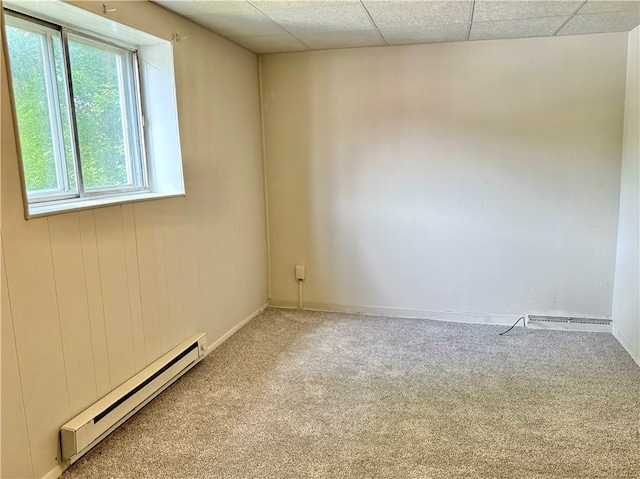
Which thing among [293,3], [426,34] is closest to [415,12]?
[426,34]

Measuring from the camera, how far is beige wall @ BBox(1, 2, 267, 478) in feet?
5.87

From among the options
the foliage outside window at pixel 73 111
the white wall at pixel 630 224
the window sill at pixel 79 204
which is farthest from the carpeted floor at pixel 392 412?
the foliage outside window at pixel 73 111

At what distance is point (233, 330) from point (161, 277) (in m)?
1.02

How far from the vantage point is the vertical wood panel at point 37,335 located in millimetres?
1771

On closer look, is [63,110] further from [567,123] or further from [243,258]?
[567,123]

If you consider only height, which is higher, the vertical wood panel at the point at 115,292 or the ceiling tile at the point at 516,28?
the ceiling tile at the point at 516,28

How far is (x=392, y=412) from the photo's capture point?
2.42 meters

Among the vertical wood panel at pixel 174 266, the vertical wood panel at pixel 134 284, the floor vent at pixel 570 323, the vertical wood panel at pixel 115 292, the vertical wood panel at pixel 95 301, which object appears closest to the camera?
the vertical wood panel at pixel 95 301

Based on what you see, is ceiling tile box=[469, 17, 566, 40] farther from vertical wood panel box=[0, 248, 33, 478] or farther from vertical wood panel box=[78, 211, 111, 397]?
vertical wood panel box=[0, 248, 33, 478]

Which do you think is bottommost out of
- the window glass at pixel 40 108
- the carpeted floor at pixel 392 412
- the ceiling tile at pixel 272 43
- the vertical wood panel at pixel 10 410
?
the carpeted floor at pixel 392 412

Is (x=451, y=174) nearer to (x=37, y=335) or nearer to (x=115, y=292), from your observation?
(x=115, y=292)

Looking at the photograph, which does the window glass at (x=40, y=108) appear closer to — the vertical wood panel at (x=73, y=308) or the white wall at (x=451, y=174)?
the vertical wood panel at (x=73, y=308)

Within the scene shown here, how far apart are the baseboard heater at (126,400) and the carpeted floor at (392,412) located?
0.06 m

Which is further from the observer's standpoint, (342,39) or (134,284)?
(342,39)
